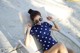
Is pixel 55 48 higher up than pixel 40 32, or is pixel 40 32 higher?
pixel 40 32

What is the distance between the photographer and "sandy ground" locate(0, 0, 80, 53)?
5617 millimetres

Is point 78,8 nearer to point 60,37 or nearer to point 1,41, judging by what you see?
point 60,37

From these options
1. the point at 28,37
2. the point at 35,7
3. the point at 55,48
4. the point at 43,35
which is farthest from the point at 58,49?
the point at 35,7

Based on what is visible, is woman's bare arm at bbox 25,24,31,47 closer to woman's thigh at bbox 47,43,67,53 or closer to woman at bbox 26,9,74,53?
woman at bbox 26,9,74,53

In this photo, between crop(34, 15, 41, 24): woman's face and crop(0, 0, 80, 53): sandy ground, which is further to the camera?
crop(0, 0, 80, 53): sandy ground

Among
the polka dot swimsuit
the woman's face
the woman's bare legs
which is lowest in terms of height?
the woman's bare legs

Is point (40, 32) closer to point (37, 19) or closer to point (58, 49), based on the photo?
point (37, 19)

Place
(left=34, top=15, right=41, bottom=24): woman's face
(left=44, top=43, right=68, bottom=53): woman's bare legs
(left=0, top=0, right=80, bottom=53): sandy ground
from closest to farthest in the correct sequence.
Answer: (left=44, top=43, right=68, bottom=53): woman's bare legs → (left=34, top=15, right=41, bottom=24): woman's face → (left=0, top=0, right=80, bottom=53): sandy ground

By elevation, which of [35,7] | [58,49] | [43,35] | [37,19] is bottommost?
[58,49]

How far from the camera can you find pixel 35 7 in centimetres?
727

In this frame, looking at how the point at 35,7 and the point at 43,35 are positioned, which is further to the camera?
the point at 35,7

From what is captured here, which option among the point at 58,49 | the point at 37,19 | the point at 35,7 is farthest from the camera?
the point at 35,7

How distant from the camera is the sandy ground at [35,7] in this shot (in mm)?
5617

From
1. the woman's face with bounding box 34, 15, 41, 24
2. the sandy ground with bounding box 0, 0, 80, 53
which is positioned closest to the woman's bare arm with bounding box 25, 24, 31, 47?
the woman's face with bounding box 34, 15, 41, 24
